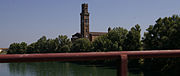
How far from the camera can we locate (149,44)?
32281 millimetres

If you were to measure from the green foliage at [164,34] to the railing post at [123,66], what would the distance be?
25.3 metres

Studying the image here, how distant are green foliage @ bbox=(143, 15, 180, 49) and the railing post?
25.3m

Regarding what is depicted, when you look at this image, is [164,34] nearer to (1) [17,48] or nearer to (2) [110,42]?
(2) [110,42]

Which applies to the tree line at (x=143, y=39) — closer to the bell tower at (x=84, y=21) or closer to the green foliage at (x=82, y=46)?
the green foliage at (x=82, y=46)

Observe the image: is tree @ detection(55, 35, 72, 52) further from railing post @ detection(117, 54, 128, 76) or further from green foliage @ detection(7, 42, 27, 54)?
railing post @ detection(117, 54, 128, 76)

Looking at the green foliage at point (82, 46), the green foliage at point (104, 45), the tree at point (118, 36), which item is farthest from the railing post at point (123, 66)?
the green foliage at point (82, 46)

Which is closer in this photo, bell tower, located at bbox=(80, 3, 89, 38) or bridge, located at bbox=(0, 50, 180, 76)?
bridge, located at bbox=(0, 50, 180, 76)

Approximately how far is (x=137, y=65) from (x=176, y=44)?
9285mm

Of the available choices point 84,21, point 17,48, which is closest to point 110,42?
point 84,21

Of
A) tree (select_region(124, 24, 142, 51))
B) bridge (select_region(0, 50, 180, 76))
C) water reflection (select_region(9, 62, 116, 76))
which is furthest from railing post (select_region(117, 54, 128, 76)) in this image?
tree (select_region(124, 24, 142, 51))

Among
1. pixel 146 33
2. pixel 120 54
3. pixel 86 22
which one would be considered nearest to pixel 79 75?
pixel 146 33

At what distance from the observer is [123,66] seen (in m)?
1.57

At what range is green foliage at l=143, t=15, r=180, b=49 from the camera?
25.6 metres

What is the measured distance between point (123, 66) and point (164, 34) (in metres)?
29.5
